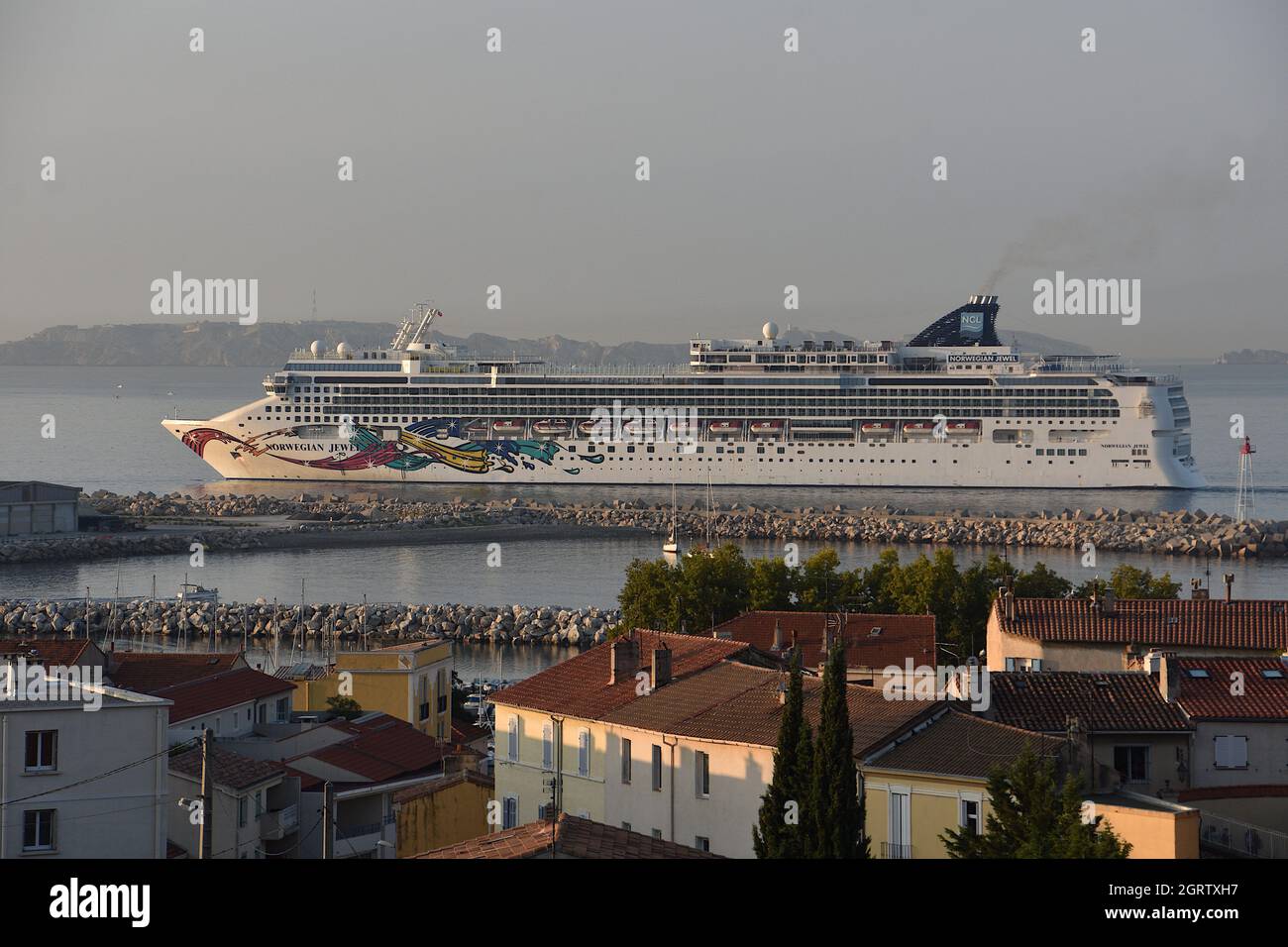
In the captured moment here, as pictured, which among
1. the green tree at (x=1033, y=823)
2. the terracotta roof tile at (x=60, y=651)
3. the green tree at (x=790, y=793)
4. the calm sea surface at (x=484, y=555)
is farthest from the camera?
the calm sea surface at (x=484, y=555)

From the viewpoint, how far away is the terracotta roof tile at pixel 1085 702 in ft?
34.3

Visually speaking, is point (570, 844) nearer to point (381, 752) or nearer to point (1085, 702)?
point (1085, 702)

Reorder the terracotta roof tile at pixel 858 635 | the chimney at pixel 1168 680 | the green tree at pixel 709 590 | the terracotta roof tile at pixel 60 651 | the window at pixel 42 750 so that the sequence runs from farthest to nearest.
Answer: the green tree at pixel 709 590
the terracotta roof tile at pixel 858 635
the terracotta roof tile at pixel 60 651
the chimney at pixel 1168 680
the window at pixel 42 750

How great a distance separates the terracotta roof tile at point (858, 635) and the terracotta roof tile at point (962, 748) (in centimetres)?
580

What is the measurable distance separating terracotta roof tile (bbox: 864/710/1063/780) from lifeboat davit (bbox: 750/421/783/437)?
155 feet

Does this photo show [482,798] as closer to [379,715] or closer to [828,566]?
[379,715]

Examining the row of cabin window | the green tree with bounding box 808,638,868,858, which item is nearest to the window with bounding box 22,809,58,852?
the row of cabin window

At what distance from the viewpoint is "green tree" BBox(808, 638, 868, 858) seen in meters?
7.65

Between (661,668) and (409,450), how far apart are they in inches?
1932

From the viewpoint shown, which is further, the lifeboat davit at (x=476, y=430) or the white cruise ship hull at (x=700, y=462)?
the lifeboat davit at (x=476, y=430)

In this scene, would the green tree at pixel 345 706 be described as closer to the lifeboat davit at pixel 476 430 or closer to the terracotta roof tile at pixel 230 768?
the terracotta roof tile at pixel 230 768

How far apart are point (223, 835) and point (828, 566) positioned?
1377 cm

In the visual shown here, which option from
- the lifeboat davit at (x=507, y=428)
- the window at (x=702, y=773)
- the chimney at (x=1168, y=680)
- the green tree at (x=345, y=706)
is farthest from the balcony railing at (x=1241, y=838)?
the lifeboat davit at (x=507, y=428)
